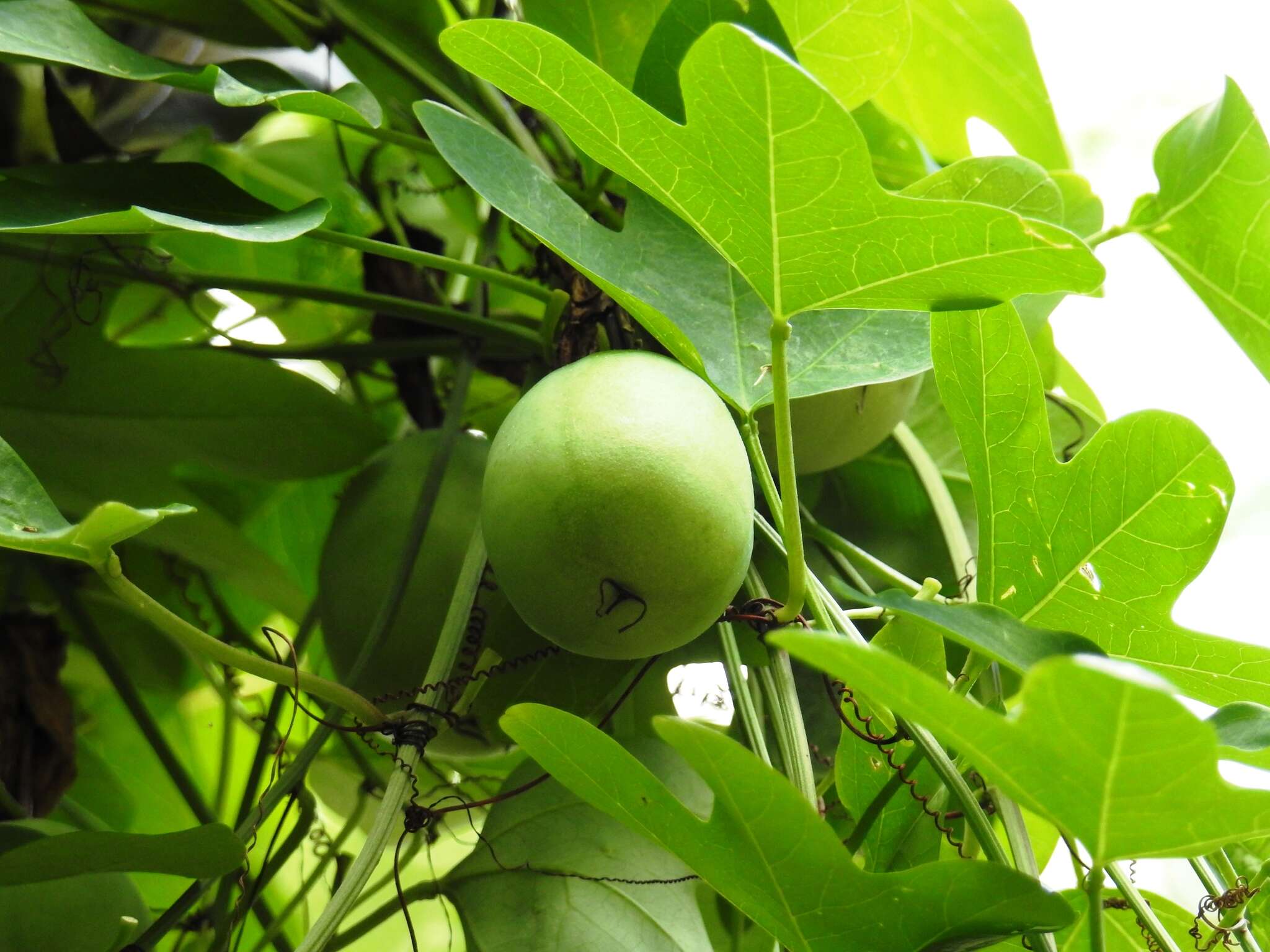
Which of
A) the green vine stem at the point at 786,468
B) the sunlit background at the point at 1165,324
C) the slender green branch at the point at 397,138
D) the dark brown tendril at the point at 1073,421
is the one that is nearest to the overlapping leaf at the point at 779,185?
the green vine stem at the point at 786,468

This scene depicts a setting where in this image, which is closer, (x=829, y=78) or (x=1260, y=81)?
(x=829, y=78)

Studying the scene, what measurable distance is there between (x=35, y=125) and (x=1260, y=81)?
1.57m

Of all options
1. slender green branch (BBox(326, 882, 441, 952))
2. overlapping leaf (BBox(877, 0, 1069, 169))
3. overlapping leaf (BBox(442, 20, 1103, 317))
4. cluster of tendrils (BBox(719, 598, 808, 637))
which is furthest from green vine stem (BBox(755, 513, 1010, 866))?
overlapping leaf (BBox(877, 0, 1069, 169))

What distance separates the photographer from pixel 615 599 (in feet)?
1.28

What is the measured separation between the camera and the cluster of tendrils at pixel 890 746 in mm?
440

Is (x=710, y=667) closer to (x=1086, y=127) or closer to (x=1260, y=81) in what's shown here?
(x=1086, y=127)

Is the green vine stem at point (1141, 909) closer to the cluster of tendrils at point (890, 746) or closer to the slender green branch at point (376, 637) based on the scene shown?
the cluster of tendrils at point (890, 746)

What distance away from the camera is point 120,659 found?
71 cm

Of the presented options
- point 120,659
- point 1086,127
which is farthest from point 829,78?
point 1086,127

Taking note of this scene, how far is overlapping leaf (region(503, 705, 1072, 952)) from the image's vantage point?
1.11 ft

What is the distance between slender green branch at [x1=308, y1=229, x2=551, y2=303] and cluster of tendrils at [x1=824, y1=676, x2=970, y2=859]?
212mm

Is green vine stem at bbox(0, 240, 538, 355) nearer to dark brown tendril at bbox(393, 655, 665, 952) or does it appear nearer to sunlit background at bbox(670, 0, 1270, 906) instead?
dark brown tendril at bbox(393, 655, 665, 952)

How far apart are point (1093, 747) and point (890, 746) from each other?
0.69ft

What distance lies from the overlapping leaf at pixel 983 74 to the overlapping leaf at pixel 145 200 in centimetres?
43
